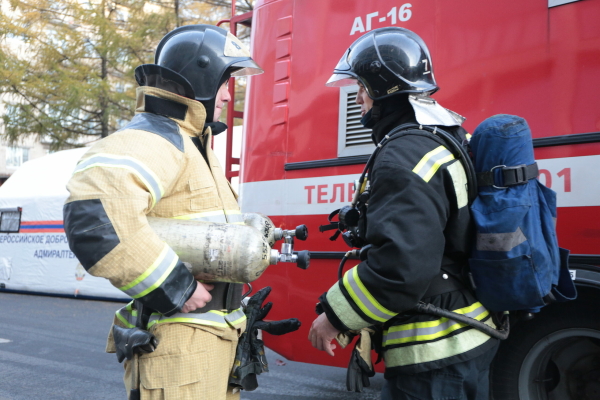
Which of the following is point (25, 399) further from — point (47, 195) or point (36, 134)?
point (36, 134)

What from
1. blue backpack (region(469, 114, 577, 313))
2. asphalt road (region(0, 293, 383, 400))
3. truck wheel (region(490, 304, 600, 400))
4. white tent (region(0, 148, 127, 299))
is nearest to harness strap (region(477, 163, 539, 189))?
blue backpack (region(469, 114, 577, 313))

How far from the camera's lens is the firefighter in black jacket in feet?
5.65

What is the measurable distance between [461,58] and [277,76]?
130 cm

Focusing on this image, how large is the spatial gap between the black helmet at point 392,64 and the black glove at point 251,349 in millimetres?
964

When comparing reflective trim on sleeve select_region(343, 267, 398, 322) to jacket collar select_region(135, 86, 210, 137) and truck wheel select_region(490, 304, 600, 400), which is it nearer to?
jacket collar select_region(135, 86, 210, 137)

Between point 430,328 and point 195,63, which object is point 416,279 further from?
point 195,63

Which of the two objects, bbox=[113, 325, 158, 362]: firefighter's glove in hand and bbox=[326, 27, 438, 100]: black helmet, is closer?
bbox=[113, 325, 158, 362]: firefighter's glove in hand

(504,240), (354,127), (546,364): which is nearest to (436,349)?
(504,240)

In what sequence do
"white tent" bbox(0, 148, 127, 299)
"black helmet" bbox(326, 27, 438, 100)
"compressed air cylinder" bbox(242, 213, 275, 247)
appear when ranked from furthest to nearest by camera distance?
1. "white tent" bbox(0, 148, 127, 299)
2. "compressed air cylinder" bbox(242, 213, 275, 247)
3. "black helmet" bbox(326, 27, 438, 100)

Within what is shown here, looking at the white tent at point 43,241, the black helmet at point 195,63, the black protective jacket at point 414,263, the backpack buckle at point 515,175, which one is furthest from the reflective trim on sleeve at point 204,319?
the white tent at point 43,241

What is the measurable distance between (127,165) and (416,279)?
37.3 inches

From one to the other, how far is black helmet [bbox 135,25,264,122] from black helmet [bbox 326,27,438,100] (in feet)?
1.65

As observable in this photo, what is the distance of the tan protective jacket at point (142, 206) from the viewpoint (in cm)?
160

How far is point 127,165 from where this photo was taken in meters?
1.68
